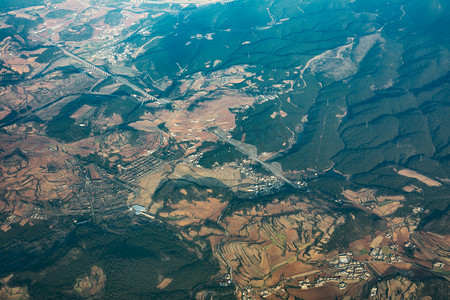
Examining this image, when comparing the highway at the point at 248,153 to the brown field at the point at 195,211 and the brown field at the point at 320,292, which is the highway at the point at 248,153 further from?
the brown field at the point at 320,292

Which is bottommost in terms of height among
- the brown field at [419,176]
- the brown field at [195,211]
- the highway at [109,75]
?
the brown field at [195,211]

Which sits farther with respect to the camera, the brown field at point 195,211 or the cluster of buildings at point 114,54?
the cluster of buildings at point 114,54

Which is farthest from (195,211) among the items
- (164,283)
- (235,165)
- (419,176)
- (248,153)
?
(419,176)

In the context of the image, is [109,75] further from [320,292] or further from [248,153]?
[320,292]

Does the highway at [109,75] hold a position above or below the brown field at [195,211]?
Answer: above

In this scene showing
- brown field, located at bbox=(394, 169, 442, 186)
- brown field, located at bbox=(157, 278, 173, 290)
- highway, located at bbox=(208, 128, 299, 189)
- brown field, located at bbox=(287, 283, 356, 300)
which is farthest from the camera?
highway, located at bbox=(208, 128, 299, 189)

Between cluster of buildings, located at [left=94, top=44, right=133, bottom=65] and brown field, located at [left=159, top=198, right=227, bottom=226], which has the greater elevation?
cluster of buildings, located at [left=94, top=44, right=133, bottom=65]

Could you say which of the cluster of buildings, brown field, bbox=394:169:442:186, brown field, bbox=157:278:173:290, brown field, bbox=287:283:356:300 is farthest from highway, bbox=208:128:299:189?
the cluster of buildings

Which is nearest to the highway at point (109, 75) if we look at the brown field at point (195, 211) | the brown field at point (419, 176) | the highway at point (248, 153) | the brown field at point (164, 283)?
the highway at point (248, 153)

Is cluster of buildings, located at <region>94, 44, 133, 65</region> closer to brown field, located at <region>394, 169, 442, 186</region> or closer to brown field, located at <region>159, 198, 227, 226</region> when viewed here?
brown field, located at <region>159, 198, 227, 226</region>
